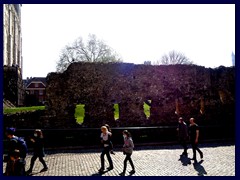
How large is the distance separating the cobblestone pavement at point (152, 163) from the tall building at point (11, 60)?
22.8m

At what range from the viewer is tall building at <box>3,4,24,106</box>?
33969 mm

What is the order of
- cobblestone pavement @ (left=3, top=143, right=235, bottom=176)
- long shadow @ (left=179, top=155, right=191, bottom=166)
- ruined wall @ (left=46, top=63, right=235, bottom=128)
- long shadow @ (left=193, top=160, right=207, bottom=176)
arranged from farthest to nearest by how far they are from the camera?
ruined wall @ (left=46, top=63, right=235, bottom=128)
long shadow @ (left=179, top=155, right=191, bottom=166)
cobblestone pavement @ (left=3, top=143, right=235, bottom=176)
long shadow @ (left=193, top=160, right=207, bottom=176)

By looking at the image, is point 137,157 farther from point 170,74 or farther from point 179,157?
point 170,74

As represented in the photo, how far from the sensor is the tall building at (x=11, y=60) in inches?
1337

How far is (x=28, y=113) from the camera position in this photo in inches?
714

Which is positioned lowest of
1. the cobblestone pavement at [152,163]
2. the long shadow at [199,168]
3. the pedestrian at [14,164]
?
the cobblestone pavement at [152,163]


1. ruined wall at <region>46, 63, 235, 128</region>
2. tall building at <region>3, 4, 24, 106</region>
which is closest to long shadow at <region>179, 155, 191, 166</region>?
ruined wall at <region>46, 63, 235, 128</region>

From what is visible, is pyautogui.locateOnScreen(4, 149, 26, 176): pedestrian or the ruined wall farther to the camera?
the ruined wall

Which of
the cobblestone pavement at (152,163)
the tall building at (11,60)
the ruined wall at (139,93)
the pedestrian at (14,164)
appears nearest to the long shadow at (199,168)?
the cobblestone pavement at (152,163)

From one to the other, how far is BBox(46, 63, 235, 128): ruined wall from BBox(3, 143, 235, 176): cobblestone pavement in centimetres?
617

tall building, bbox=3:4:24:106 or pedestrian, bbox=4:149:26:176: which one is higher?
tall building, bbox=3:4:24:106

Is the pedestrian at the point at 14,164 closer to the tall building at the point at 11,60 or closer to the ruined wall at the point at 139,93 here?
the ruined wall at the point at 139,93

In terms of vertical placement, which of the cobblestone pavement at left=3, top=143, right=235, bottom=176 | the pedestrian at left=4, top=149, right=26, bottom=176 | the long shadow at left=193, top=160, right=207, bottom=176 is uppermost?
the pedestrian at left=4, top=149, right=26, bottom=176

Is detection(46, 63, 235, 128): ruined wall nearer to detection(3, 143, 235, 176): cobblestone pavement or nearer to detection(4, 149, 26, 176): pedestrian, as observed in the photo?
detection(3, 143, 235, 176): cobblestone pavement
